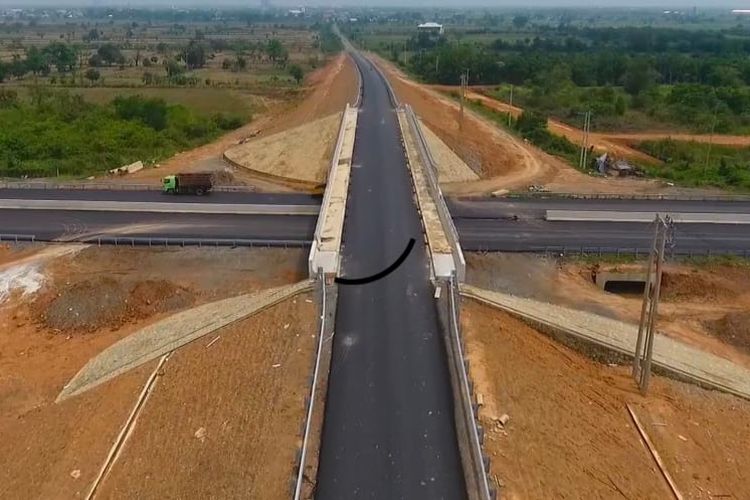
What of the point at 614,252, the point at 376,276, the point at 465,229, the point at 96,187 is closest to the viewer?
the point at 376,276

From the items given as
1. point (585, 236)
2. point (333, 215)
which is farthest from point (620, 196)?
point (333, 215)

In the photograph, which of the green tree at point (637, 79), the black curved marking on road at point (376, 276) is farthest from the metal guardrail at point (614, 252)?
the green tree at point (637, 79)

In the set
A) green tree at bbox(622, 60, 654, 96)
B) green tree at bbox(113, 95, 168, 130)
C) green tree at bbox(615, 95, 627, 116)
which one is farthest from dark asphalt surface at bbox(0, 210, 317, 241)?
green tree at bbox(622, 60, 654, 96)

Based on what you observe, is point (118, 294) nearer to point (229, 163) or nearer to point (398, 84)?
point (229, 163)

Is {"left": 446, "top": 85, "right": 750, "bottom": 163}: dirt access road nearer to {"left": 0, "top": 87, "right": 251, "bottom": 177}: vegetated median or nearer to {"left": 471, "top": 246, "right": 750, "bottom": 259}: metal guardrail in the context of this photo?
{"left": 471, "top": 246, "right": 750, "bottom": 259}: metal guardrail

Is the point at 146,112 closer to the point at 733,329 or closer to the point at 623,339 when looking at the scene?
the point at 623,339

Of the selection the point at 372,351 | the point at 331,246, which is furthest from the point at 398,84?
the point at 372,351
